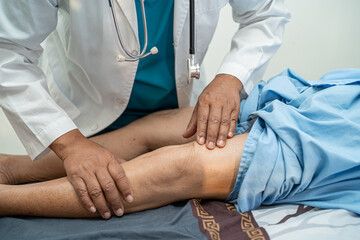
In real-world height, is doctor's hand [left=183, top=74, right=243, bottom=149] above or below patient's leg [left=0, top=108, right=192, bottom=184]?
above

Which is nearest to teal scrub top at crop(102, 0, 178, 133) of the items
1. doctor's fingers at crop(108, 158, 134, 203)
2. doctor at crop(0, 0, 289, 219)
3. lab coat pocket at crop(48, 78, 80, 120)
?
doctor at crop(0, 0, 289, 219)

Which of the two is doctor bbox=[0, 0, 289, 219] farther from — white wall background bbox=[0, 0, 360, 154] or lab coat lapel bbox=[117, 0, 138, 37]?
white wall background bbox=[0, 0, 360, 154]

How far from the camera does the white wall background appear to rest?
1.86 m

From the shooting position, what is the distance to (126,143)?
114 cm

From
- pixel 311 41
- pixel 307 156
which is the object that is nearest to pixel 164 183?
pixel 307 156

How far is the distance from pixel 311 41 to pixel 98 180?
62.1 inches

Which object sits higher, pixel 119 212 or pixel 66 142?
pixel 66 142

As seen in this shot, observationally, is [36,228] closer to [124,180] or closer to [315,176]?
[124,180]

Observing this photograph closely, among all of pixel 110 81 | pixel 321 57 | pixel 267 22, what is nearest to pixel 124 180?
pixel 110 81

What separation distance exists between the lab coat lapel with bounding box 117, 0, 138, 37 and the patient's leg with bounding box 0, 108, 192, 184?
1.05ft

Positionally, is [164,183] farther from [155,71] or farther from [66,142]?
[155,71]

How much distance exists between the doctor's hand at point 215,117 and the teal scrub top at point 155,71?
0.23 meters

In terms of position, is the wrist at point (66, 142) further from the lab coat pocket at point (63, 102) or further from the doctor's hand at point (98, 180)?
the lab coat pocket at point (63, 102)

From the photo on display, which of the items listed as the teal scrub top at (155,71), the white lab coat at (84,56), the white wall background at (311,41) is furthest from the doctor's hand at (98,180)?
the white wall background at (311,41)
